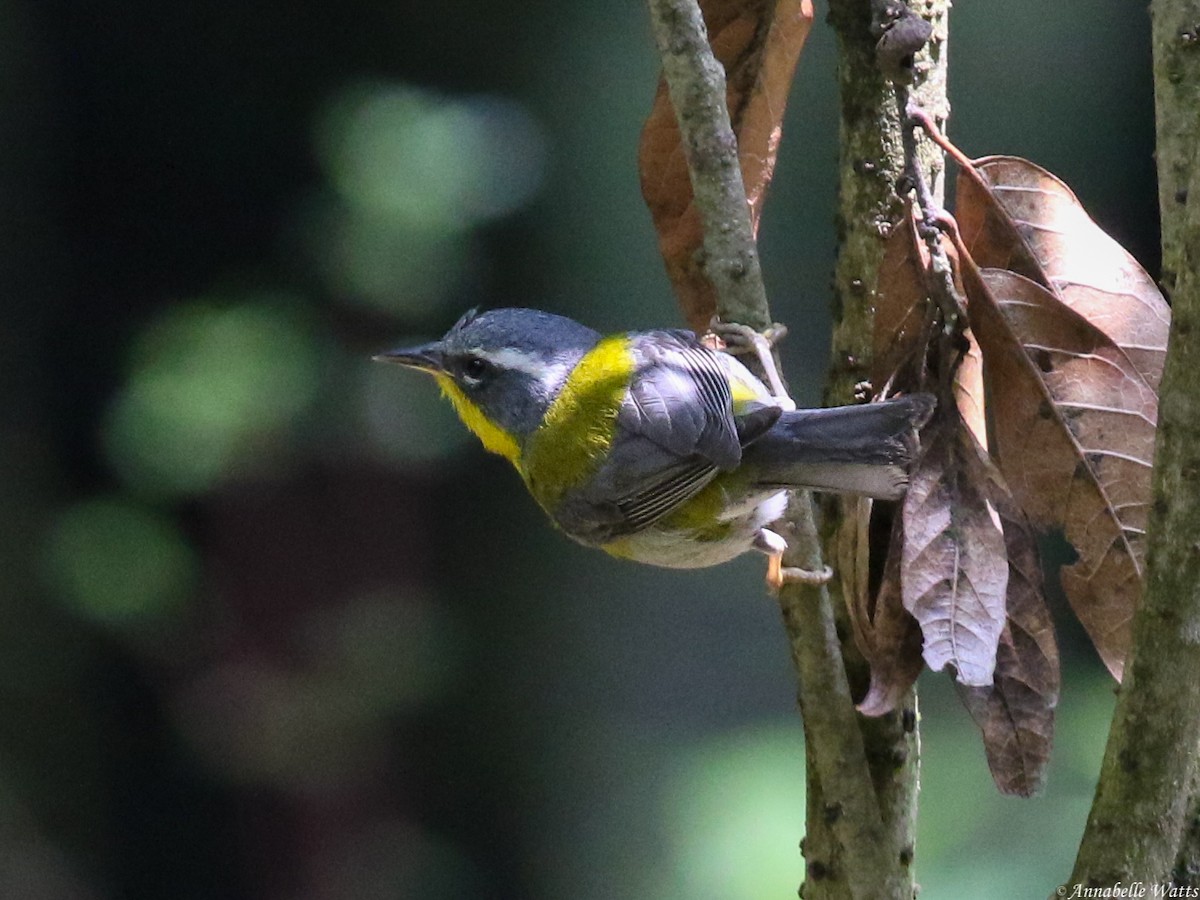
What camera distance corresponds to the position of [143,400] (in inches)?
89.0

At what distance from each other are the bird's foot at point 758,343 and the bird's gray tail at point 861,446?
0.11 metres

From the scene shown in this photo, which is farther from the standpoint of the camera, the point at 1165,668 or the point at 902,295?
the point at 902,295

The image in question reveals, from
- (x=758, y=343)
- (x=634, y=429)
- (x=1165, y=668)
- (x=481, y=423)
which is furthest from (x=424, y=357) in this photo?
(x=1165, y=668)

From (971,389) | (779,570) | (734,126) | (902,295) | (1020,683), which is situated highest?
(734,126)

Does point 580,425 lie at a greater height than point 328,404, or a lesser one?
greater

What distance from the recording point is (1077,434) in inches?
53.3

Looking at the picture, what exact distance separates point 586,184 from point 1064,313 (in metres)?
1.24

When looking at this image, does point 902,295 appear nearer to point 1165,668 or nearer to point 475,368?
point 1165,668

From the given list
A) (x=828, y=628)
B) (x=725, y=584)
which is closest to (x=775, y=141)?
(x=828, y=628)

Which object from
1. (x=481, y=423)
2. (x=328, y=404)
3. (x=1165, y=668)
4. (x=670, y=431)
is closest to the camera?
(x=1165, y=668)

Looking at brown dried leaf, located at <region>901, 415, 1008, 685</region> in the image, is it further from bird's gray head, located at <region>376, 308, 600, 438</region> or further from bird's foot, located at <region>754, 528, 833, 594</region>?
bird's gray head, located at <region>376, 308, 600, 438</region>

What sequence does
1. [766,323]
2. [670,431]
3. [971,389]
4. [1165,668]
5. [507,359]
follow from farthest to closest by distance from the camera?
[507,359]
[670,431]
[971,389]
[766,323]
[1165,668]

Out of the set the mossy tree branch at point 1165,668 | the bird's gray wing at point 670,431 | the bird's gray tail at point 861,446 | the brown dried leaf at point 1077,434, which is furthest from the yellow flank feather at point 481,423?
the mossy tree branch at point 1165,668

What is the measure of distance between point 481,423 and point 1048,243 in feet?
2.89
